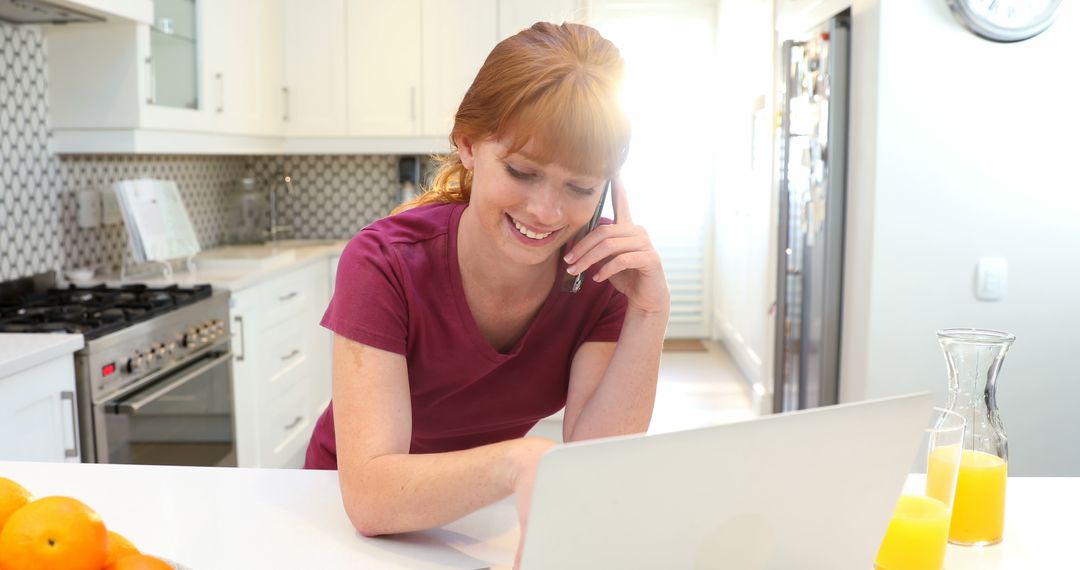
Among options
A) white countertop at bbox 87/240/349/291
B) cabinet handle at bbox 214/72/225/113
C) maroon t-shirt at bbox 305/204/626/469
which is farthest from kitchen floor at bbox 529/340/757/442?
maroon t-shirt at bbox 305/204/626/469

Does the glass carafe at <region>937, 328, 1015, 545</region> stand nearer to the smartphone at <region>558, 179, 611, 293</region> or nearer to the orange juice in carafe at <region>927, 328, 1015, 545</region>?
the orange juice in carafe at <region>927, 328, 1015, 545</region>

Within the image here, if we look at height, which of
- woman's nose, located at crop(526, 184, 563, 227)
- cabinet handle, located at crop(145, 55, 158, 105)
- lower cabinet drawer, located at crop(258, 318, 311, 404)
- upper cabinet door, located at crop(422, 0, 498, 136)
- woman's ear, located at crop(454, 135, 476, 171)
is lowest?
lower cabinet drawer, located at crop(258, 318, 311, 404)

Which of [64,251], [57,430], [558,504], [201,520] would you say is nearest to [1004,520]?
[558,504]

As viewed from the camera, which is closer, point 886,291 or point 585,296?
point 585,296

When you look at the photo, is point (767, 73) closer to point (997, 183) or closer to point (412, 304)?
point (997, 183)

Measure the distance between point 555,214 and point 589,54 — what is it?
190 mm

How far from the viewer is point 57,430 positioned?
2.22 metres

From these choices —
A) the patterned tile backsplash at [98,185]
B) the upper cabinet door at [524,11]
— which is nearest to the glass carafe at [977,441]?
the patterned tile backsplash at [98,185]

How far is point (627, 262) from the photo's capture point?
1.21 m

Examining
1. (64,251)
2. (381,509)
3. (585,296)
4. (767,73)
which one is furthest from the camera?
(767,73)

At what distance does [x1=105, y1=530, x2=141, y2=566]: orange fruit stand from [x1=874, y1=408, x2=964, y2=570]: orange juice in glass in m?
0.69

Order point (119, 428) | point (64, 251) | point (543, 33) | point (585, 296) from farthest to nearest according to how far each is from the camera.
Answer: point (64, 251), point (119, 428), point (585, 296), point (543, 33)

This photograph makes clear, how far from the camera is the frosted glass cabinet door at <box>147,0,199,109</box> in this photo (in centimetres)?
324

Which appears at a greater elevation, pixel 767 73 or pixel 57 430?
pixel 767 73
